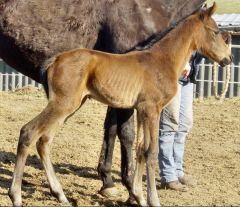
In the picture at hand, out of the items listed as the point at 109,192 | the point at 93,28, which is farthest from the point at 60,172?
the point at 93,28

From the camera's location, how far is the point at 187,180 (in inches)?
261

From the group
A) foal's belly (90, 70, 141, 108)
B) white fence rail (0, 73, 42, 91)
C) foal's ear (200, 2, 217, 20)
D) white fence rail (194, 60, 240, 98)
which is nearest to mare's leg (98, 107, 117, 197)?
foal's belly (90, 70, 141, 108)

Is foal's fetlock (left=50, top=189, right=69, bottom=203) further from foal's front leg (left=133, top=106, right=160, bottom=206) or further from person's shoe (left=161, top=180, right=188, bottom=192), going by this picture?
person's shoe (left=161, top=180, right=188, bottom=192)

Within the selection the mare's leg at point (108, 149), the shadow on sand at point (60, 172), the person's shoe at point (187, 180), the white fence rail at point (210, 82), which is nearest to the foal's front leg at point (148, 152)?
the shadow on sand at point (60, 172)

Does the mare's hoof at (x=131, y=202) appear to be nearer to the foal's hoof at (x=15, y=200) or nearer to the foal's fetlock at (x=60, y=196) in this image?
the foal's fetlock at (x=60, y=196)

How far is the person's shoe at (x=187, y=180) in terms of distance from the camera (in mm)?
6594

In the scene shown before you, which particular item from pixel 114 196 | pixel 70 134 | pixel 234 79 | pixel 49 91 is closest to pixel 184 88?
pixel 114 196

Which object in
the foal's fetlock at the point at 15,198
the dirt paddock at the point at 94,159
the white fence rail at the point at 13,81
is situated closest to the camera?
the foal's fetlock at the point at 15,198

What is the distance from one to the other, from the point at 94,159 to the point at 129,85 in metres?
2.74

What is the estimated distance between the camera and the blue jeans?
6.36 metres

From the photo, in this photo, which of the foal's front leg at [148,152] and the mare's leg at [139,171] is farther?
the mare's leg at [139,171]

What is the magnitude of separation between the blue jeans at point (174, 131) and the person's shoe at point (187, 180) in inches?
2.2

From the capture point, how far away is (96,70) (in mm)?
5254

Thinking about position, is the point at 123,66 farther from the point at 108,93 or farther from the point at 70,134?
the point at 70,134
